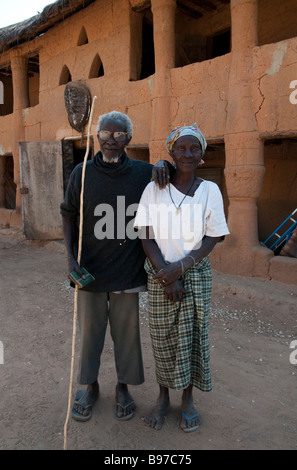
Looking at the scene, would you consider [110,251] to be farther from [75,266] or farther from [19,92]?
[19,92]

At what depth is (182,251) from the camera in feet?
6.41

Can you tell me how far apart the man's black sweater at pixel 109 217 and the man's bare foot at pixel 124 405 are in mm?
687

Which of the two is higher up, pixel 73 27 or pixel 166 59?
pixel 73 27

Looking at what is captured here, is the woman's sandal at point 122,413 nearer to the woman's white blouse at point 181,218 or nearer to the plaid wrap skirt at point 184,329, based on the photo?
the plaid wrap skirt at point 184,329

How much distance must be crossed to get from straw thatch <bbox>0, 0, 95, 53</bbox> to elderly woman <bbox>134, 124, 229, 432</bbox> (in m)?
5.63

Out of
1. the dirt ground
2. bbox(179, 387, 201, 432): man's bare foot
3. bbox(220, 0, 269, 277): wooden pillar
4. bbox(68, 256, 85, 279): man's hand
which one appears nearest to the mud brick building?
bbox(220, 0, 269, 277): wooden pillar

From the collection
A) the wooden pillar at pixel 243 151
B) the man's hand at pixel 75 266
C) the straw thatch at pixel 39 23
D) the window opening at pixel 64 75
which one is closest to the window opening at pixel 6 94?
the straw thatch at pixel 39 23

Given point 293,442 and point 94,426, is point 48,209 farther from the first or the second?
point 293,442

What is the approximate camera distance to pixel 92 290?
82.6 inches

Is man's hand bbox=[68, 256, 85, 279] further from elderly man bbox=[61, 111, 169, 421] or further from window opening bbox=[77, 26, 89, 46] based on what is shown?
window opening bbox=[77, 26, 89, 46]

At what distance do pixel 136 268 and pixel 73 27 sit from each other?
6.49m

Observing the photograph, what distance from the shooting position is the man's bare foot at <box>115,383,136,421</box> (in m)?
2.18
